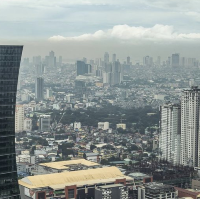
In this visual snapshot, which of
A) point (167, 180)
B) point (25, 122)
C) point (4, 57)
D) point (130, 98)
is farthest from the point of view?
point (130, 98)

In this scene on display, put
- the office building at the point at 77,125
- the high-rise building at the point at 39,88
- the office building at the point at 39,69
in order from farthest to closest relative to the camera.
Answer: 1. the high-rise building at the point at 39,88
2. the office building at the point at 39,69
3. the office building at the point at 77,125

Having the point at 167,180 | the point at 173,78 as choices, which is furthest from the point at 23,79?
the point at 167,180

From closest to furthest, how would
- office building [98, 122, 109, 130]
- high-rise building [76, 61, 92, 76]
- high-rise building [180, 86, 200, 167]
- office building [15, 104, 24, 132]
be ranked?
high-rise building [180, 86, 200, 167]
office building [15, 104, 24, 132]
office building [98, 122, 109, 130]
high-rise building [76, 61, 92, 76]

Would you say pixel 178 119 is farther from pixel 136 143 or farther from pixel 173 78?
pixel 173 78

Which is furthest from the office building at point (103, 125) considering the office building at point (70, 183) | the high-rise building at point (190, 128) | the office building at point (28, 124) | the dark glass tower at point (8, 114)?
the dark glass tower at point (8, 114)

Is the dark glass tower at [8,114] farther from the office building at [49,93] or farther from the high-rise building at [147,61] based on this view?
the office building at [49,93]

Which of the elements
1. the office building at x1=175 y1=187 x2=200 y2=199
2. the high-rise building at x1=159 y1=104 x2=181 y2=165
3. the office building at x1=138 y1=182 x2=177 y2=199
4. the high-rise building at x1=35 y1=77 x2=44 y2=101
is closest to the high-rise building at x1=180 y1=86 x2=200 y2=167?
the high-rise building at x1=159 y1=104 x2=181 y2=165

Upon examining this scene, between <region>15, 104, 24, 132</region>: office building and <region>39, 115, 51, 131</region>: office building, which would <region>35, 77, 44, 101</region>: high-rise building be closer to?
<region>39, 115, 51, 131</region>: office building
